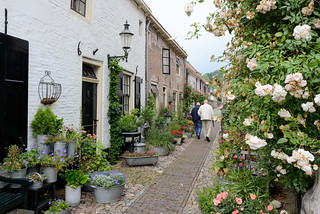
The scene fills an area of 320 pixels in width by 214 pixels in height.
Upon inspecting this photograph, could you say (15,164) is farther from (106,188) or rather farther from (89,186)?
(89,186)

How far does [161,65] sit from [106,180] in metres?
9.15

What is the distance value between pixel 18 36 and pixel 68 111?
1813mm

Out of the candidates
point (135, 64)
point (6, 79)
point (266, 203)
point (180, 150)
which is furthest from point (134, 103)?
point (266, 203)

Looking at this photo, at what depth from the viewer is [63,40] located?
4.80 meters

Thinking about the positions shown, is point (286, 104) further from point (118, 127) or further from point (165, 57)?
point (165, 57)

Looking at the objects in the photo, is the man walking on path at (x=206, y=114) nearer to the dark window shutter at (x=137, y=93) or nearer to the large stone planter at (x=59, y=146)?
the dark window shutter at (x=137, y=93)

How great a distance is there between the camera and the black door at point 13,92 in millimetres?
3508

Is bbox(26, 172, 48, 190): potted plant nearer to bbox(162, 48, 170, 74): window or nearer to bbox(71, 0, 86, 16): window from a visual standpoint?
bbox(71, 0, 86, 16): window

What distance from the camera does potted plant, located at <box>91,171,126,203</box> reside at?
4023mm

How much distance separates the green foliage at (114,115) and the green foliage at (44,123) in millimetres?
2520

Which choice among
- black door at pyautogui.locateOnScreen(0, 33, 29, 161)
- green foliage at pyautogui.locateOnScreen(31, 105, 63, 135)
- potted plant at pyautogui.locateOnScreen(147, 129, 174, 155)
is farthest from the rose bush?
potted plant at pyautogui.locateOnScreen(147, 129, 174, 155)

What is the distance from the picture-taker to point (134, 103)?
852 cm

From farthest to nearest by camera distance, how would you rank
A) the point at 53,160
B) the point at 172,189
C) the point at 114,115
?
the point at 114,115
the point at 172,189
the point at 53,160

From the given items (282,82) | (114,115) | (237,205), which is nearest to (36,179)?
(237,205)
